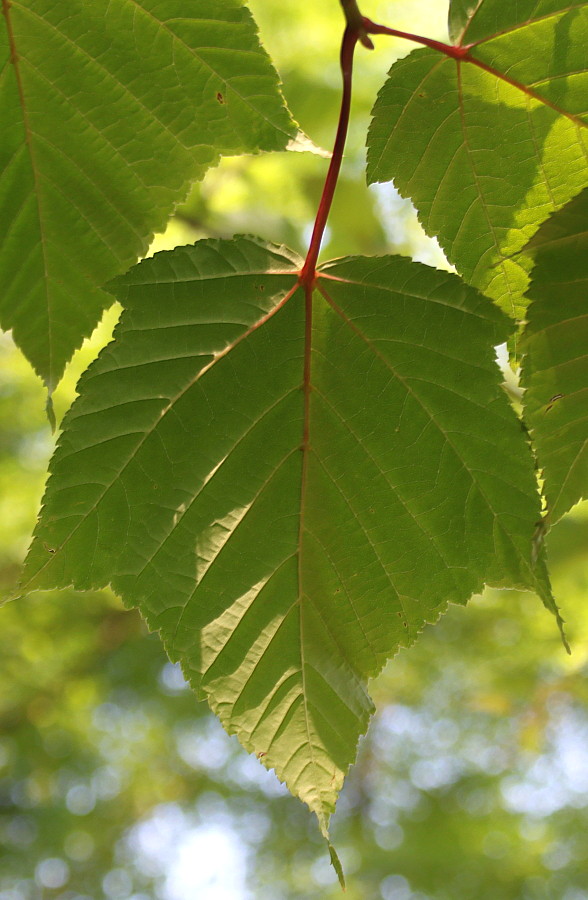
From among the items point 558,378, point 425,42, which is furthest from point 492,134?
point 558,378

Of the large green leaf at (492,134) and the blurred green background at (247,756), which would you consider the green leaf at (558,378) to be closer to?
the large green leaf at (492,134)

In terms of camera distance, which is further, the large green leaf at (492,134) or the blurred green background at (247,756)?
the blurred green background at (247,756)

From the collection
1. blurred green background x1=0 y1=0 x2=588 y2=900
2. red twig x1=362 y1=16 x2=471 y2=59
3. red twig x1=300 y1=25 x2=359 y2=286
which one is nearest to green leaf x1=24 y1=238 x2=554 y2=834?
red twig x1=300 y1=25 x2=359 y2=286

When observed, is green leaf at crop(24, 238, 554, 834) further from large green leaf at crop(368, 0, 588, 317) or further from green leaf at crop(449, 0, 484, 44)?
green leaf at crop(449, 0, 484, 44)

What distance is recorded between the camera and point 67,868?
7871mm

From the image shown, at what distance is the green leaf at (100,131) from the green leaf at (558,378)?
0.23 m

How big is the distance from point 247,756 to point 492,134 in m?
7.36

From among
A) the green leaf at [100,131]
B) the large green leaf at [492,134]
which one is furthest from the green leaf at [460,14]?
the green leaf at [100,131]

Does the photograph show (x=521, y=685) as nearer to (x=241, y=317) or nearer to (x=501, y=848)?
(x=501, y=848)

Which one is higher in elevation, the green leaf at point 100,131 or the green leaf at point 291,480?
the green leaf at point 100,131

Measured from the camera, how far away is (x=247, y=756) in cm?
716

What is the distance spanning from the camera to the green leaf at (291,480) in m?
0.59

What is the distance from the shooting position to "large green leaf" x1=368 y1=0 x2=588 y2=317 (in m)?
0.55

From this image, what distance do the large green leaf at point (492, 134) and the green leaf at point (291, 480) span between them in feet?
0.15
